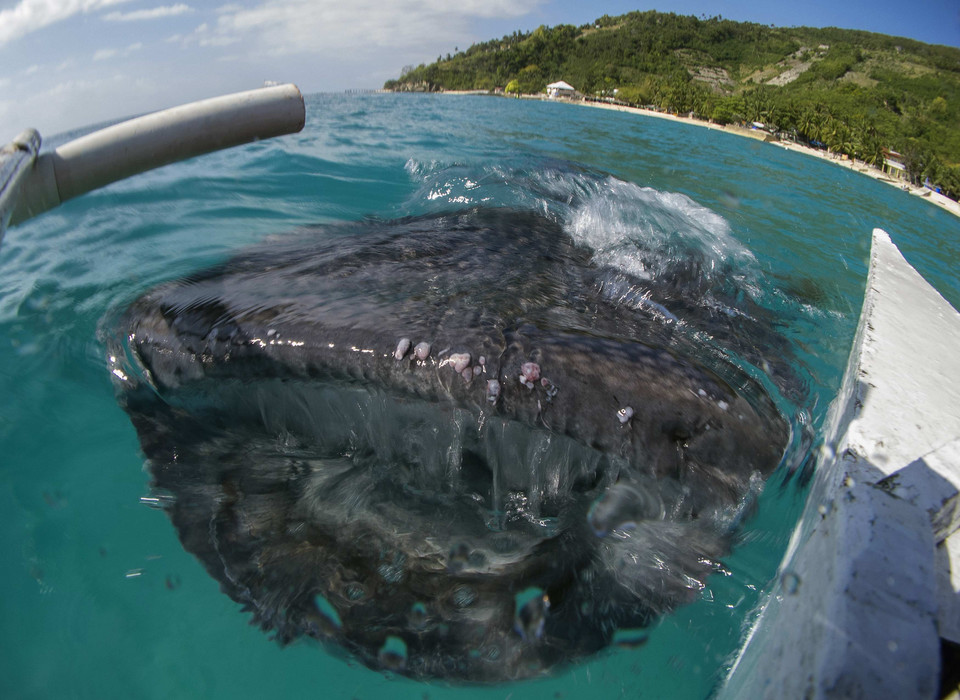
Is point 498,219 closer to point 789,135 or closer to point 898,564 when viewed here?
point 898,564

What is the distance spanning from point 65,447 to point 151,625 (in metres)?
1.17

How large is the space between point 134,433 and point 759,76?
92190mm

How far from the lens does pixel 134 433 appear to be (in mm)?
2270

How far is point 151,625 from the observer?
1597 mm

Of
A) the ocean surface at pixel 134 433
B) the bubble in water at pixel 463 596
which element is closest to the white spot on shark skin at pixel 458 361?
the bubble in water at pixel 463 596

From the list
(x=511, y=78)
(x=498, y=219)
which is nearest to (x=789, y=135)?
(x=498, y=219)

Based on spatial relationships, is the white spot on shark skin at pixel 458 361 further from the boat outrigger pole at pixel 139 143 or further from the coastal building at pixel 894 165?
the coastal building at pixel 894 165

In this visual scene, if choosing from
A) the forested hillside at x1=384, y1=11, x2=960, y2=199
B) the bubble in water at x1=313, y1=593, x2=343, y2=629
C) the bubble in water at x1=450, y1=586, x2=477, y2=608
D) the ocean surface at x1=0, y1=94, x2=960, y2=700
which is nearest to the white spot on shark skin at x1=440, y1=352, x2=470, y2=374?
the bubble in water at x1=450, y1=586, x2=477, y2=608

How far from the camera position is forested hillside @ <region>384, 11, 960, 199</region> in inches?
1286

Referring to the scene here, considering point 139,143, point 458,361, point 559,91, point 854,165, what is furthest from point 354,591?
point 559,91

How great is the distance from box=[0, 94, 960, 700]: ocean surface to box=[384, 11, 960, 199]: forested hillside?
2269 centimetres

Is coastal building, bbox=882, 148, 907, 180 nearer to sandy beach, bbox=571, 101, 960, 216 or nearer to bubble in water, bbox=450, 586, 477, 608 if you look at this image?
sandy beach, bbox=571, 101, 960, 216

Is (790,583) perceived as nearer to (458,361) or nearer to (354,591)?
(458,361)

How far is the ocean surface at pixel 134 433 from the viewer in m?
1.52
